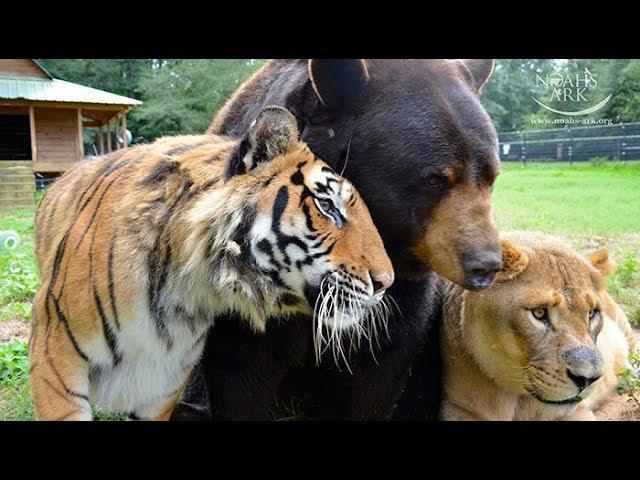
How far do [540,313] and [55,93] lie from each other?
2.24 meters

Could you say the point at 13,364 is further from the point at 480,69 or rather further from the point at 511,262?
the point at 480,69

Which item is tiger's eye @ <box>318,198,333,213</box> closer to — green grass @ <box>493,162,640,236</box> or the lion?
the lion

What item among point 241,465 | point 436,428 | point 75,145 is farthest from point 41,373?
point 75,145

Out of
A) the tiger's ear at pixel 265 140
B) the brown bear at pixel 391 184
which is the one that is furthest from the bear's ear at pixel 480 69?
the tiger's ear at pixel 265 140

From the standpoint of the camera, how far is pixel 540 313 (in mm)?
2033

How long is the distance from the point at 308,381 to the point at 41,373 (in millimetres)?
870

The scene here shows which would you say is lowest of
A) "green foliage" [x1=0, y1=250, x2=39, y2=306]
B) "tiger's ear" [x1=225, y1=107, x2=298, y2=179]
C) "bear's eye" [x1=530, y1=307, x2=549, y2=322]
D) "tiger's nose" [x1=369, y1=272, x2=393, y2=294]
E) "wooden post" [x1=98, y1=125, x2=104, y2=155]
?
"green foliage" [x1=0, y1=250, x2=39, y2=306]

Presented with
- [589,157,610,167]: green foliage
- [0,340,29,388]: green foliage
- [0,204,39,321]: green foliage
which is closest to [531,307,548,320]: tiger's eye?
[589,157,610,167]: green foliage

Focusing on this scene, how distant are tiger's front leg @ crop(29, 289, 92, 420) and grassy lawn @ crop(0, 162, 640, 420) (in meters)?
0.71

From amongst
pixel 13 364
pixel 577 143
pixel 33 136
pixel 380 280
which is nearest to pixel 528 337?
pixel 380 280

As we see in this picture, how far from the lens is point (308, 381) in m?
2.26

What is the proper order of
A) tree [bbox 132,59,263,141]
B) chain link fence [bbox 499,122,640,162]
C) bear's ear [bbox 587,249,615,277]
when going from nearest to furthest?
Result: bear's ear [bbox 587,249,615,277]
tree [bbox 132,59,263,141]
chain link fence [bbox 499,122,640,162]

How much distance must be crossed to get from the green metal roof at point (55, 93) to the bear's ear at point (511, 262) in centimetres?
169

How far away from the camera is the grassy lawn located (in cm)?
276
